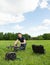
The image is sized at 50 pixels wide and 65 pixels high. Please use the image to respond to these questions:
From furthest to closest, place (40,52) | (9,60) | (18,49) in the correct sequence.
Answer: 1. (18,49)
2. (40,52)
3. (9,60)

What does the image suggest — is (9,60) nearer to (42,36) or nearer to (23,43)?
(23,43)

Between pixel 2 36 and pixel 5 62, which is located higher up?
pixel 2 36

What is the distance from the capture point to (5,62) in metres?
12.3

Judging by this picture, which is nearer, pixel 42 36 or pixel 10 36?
pixel 42 36

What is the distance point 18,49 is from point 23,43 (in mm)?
679

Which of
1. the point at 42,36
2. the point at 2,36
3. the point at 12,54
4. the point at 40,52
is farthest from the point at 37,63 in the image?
the point at 2,36

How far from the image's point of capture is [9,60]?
42.0ft

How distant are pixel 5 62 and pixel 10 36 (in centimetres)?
5600

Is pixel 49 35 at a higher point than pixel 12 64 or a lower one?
higher

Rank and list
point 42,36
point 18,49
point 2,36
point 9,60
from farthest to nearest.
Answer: point 2,36 → point 42,36 → point 18,49 → point 9,60

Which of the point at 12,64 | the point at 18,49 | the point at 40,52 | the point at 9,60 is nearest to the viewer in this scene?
→ the point at 12,64

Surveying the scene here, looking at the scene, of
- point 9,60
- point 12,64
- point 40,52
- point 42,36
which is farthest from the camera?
point 42,36

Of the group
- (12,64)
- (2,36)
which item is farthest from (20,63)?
(2,36)

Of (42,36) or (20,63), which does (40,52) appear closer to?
(20,63)
